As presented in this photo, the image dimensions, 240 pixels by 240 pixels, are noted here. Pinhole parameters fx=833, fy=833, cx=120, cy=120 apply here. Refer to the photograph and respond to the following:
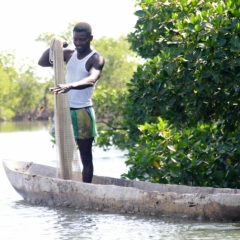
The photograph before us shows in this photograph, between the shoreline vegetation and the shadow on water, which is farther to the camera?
the shoreline vegetation

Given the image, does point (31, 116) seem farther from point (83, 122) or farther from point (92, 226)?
point (92, 226)

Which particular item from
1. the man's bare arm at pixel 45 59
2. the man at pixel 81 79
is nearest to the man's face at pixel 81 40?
the man at pixel 81 79

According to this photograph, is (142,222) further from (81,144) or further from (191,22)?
(191,22)

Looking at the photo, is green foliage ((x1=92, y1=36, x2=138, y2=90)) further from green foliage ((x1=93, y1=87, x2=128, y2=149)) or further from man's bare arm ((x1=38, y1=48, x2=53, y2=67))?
man's bare arm ((x1=38, y1=48, x2=53, y2=67))

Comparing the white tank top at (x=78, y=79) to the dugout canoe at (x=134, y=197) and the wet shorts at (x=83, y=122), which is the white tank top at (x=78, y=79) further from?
the dugout canoe at (x=134, y=197)

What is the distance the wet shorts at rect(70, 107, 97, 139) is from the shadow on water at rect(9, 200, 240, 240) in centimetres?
85

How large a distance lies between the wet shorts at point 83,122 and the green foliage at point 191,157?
1.02 metres

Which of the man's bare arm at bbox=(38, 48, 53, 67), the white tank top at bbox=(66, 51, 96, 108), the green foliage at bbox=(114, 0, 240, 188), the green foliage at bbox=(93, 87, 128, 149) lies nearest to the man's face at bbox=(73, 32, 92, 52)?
the white tank top at bbox=(66, 51, 96, 108)

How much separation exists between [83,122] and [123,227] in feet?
4.93

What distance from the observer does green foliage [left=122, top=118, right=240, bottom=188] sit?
9.48m

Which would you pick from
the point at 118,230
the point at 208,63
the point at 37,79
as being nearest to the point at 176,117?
the point at 208,63

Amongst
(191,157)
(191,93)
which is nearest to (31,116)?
(191,157)

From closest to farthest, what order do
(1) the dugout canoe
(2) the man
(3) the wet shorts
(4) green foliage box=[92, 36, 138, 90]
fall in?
(1) the dugout canoe
(2) the man
(3) the wet shorts
(4) green foliage box=[92, 36, 138, 90]

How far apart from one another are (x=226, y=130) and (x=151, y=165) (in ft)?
3.86
